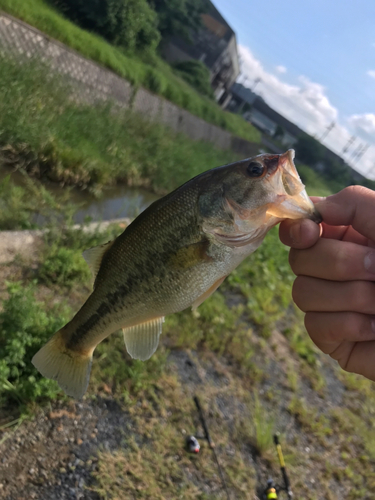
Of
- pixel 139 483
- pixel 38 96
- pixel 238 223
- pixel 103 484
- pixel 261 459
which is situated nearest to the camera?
pixel 238 223

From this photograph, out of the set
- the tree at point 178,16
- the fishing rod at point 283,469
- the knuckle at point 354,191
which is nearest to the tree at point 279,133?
the tree at point 178,16

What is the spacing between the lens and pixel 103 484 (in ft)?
9.27

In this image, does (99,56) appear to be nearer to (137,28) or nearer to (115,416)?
(137,28)

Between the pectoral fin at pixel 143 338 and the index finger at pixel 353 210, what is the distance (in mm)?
1106

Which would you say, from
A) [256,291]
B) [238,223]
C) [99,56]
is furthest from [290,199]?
[99,56]

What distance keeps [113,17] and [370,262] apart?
→ 23139 mm

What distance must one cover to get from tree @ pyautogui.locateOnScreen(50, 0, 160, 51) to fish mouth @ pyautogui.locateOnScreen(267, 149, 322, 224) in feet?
68.2

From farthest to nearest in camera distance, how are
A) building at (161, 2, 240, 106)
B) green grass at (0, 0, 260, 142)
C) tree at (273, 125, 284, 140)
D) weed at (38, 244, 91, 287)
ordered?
A: 1. tree at (273, 125, 284, 140)
2. building at (161, 2, 240, 106)
3. green grass at (0, 0, 260, 142)
4. weed at (38, 244, 91, 287)

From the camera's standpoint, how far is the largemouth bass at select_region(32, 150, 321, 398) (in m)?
1.84

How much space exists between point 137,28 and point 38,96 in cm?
1831

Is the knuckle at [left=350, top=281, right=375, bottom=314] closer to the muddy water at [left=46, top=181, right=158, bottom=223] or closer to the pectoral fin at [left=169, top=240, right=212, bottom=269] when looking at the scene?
the pectoral fin at [left=169, top=240, right=212, bottom=269]

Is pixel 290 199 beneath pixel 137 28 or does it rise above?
beneath

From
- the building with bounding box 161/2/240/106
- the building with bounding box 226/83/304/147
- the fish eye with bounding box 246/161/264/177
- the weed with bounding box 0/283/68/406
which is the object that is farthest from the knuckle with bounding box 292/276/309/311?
the building with bounding box 226/83/304/147

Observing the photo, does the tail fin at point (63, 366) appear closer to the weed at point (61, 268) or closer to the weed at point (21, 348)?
the weed at point (21, 348)
